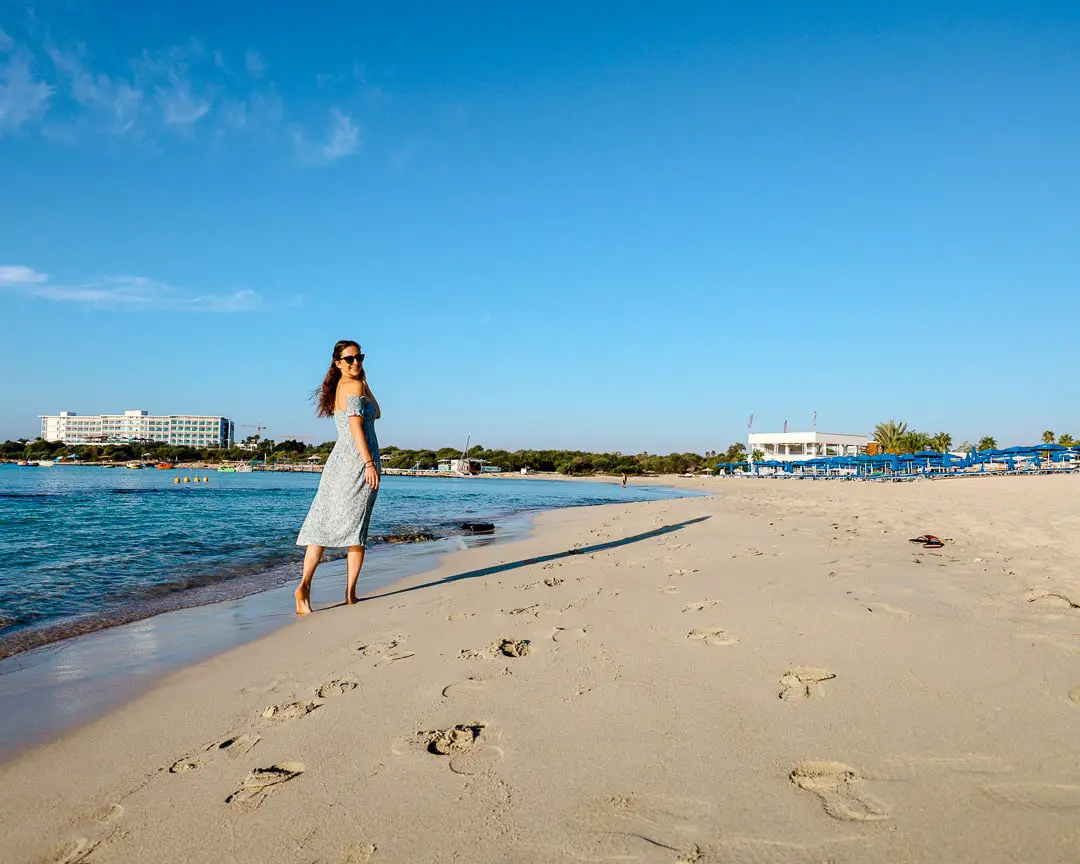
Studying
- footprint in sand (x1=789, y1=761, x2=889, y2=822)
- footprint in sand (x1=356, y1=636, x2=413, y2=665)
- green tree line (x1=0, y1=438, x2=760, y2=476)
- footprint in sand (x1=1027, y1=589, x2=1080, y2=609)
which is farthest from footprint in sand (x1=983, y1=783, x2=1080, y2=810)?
green tree line (x1=0, y1=438, x2=760, y2=476)

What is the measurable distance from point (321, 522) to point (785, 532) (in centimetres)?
736

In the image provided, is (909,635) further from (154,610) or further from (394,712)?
(154,610)

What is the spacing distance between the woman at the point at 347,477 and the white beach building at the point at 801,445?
83.6 meters

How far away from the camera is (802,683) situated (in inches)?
110

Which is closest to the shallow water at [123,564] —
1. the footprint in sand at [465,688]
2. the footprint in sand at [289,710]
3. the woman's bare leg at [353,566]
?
the woman's bare leg at [353,566]

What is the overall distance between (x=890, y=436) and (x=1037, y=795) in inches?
3285

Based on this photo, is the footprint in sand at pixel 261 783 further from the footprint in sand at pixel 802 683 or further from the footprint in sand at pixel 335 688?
the footprint in sand at pixel 802 683

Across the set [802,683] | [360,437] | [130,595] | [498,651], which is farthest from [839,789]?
[130,595]

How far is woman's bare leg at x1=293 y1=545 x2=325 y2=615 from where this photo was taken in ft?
16.8

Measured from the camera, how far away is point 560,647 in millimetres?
3623

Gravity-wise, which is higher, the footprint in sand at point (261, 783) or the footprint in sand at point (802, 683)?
the footprint in sand at point (802, 683)

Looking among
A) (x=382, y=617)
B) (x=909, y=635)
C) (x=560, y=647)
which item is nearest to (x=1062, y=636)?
(x=909, y=635)

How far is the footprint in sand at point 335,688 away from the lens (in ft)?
9.78

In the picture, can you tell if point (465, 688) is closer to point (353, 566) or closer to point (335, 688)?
point (335, 688)
